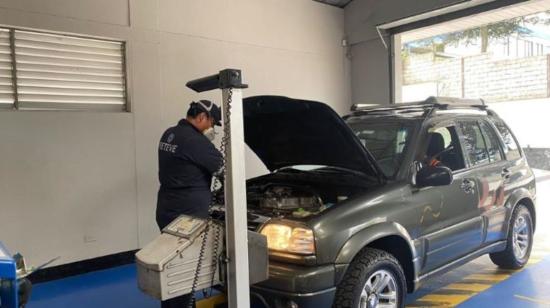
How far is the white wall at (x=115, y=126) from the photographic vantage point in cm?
456

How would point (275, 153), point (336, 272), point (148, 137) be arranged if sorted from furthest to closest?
point (148, 137) → point (275, 153) → point (336, 272)

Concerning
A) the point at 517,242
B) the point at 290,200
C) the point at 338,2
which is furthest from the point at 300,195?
the point at 338,2

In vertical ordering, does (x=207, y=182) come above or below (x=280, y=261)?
above

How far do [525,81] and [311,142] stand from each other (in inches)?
240

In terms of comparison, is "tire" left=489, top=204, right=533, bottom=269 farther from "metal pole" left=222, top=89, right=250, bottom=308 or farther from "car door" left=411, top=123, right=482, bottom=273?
"metal pole" left=222, top=89, right=250, bottom=308

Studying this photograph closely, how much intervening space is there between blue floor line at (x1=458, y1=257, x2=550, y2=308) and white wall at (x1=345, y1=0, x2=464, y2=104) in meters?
3.84

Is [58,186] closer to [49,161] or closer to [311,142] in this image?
[49,161]

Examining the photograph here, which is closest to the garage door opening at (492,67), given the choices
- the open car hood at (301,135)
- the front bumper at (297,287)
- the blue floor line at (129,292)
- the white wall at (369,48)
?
the white wall at (369,48)

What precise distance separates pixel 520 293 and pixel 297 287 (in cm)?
252

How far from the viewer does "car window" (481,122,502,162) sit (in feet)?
13.7

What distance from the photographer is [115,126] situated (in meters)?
5.17

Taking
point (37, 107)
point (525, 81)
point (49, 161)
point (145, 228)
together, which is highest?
point (525, 81)

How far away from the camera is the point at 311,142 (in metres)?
3.51

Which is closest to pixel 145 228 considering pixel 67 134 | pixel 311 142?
pixel 67 134
